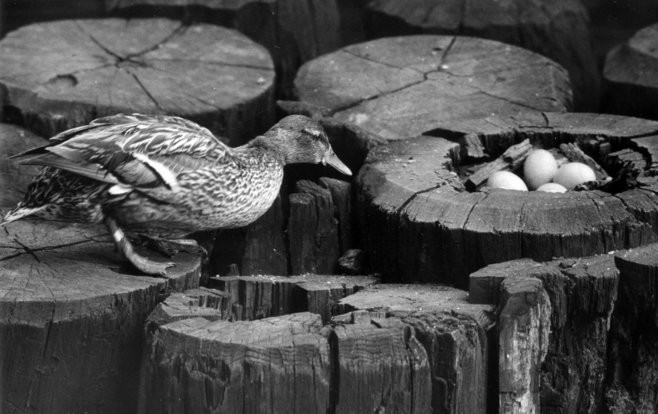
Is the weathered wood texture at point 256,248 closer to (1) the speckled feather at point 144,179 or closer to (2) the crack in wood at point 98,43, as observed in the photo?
(1) the speckled feather at point 144,179

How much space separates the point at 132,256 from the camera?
425cm

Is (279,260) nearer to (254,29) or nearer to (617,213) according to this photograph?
(617,213)

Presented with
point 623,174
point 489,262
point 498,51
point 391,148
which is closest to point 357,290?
point 489,262

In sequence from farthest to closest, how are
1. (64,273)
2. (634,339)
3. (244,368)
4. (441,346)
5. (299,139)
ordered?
1. (299,139)
2. (634,339)
3. (64,273)
4. (441,346)
5. (244,368)

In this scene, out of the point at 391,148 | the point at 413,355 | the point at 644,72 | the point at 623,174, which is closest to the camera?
the point at 413,355

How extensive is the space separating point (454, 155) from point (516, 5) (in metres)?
2.01

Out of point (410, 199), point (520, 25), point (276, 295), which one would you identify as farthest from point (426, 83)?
point (276, 295)

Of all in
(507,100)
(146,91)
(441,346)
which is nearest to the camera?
(441,346)

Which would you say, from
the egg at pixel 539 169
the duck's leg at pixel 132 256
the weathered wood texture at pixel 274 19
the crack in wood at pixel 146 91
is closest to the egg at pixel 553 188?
the egg at pixel 539 169

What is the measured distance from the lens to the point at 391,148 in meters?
5.16

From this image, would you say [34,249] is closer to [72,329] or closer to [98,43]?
[72,329]

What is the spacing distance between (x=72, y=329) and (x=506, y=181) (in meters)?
1.93

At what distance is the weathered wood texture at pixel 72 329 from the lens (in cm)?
400

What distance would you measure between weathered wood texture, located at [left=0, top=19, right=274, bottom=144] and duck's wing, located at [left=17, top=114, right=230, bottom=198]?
1062mm
